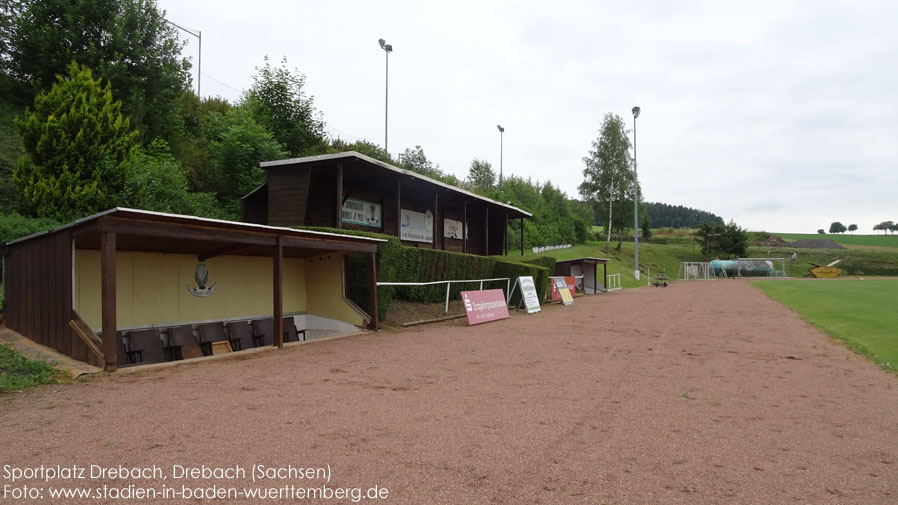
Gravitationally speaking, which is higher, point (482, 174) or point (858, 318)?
point (482, 174)

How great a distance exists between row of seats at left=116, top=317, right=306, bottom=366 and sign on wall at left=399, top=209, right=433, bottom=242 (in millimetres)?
7678

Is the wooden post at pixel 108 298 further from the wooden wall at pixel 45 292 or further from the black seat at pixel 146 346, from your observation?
the black seat at pixel 146 346

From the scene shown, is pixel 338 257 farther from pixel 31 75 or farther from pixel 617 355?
pixel 31 75

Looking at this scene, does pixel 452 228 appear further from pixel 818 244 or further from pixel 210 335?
pixel 818 244

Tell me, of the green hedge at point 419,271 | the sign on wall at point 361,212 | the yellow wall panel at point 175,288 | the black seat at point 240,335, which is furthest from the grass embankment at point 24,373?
the sign on wall at point 361,212

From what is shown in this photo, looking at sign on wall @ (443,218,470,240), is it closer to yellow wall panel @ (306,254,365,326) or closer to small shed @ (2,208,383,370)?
yellow wall panel @ (306,254,365,326)

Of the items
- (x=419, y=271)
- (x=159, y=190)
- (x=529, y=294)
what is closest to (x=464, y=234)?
(x=529, y=294)

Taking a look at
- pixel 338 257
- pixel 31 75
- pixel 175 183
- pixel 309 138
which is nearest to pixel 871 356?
pixel 338 257

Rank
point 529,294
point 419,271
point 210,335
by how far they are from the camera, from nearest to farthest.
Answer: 1. point 210,335
2. point 419,271
3. point 529,294

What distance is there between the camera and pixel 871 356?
8.78 meters

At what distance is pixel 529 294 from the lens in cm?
1700

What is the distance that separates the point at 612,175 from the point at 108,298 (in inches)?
1937

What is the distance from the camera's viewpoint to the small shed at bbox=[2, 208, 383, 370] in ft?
22.8

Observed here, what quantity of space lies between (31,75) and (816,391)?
27.5 meters
